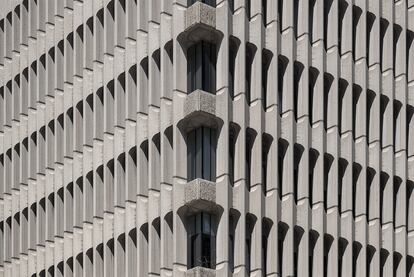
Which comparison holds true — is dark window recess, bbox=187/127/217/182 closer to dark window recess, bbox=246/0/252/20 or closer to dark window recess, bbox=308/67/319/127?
dark window recess, bbox=246/0/252/20

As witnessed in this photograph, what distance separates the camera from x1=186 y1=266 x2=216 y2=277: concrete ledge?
78750 mm

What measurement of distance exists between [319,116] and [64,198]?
16020mm

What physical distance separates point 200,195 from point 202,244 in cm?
257

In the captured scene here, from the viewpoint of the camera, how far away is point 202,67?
82562 mm

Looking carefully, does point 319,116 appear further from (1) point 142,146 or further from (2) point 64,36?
(2) point 64,36

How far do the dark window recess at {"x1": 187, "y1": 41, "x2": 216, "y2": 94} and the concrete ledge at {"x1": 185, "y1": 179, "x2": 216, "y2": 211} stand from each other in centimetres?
530

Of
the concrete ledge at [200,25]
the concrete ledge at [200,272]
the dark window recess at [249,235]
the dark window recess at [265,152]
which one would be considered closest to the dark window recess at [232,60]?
the concrete ledge at [200,25]

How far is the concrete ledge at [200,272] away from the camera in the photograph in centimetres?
7875

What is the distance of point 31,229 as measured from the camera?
94.9 metres

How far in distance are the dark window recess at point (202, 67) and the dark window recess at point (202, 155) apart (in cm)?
238

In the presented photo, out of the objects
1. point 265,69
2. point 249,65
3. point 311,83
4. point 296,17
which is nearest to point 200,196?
point 249,65

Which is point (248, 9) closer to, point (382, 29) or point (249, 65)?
point (249, 65)

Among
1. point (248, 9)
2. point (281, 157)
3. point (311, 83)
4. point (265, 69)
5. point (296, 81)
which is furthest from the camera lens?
point (311, 83)

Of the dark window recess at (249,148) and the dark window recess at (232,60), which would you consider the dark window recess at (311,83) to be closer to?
the dark window recess at (249,148)
